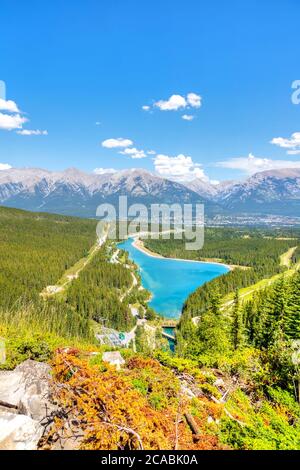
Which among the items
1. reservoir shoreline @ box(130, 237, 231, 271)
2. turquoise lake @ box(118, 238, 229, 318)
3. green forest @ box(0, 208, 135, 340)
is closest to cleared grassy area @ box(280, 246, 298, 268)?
reservoir shoreline @ box(130, 237, 231, 271)

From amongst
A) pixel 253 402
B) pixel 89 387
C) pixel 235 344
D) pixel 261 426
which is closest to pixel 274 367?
pixel 253 402

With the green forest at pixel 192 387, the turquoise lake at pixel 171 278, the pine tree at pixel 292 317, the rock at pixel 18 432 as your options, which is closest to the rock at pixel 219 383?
the green forest at pixel 192 387

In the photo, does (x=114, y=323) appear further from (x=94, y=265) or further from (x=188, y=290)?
(x=94, y=265)

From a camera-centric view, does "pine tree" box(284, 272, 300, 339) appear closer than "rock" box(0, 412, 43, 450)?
No

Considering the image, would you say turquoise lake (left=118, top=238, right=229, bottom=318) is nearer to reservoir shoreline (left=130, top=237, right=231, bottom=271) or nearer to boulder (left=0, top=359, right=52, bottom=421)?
reservoir shoreline (left=130, top=237, right=231, bottom=271)

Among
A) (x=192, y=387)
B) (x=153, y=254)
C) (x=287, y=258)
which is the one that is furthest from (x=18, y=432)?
(x=153, y=254)

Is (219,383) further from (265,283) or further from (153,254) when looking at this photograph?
(153,254)

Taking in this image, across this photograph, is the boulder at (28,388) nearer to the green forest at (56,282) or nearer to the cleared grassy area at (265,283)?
the green forest at (56,282)
